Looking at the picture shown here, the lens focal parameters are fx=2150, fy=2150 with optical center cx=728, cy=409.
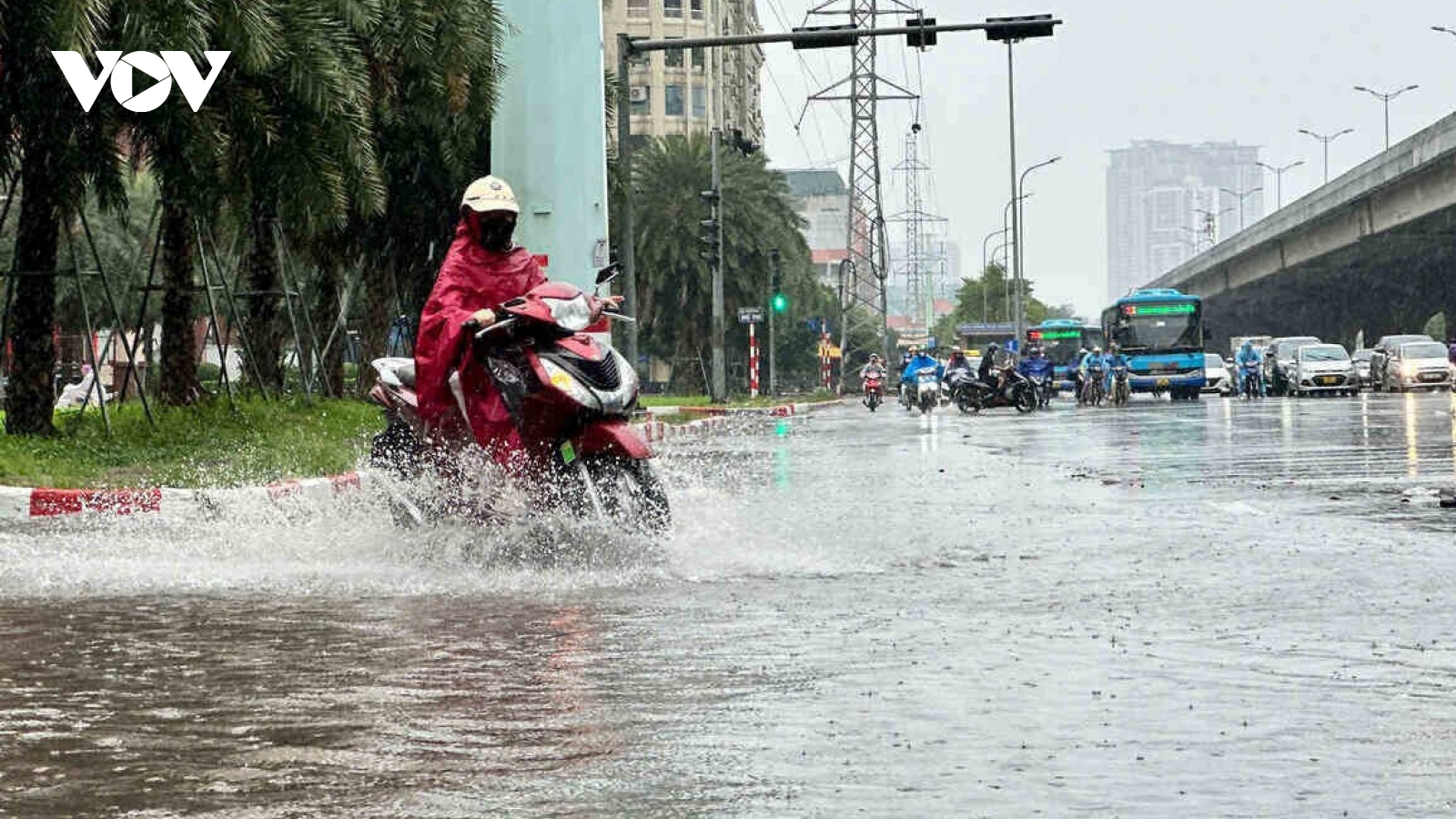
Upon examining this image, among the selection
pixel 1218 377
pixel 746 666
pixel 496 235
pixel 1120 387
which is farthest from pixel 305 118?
pixel 1218 377

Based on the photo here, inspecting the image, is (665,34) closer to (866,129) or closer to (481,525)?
(866,129)

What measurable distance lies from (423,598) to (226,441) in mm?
11876

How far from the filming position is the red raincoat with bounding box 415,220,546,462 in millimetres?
9906

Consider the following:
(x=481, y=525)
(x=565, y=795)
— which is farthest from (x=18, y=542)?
(x=565, y=795)

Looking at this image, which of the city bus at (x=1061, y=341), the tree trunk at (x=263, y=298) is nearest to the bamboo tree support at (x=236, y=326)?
the tree trunk at (x=263, y=298)

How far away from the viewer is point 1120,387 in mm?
53531

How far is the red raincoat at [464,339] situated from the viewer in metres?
9.91

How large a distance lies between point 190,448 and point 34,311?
214cm

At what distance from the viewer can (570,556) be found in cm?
999

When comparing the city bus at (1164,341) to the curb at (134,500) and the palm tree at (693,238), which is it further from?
the curb at (134,500)

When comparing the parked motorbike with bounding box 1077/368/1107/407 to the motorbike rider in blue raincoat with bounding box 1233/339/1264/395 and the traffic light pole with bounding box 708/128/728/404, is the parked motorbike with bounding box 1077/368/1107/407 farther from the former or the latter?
the traffic light pole with bounding box 708/128/728/404

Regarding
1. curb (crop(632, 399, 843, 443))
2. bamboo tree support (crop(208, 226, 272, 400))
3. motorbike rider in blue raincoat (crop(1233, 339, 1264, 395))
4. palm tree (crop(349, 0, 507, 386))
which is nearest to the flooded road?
bamboo tree support (crop(208, 226, 272, 400))

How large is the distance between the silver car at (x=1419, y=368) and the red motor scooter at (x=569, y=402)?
53.2 metres

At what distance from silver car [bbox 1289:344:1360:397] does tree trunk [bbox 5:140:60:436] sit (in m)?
43.8
